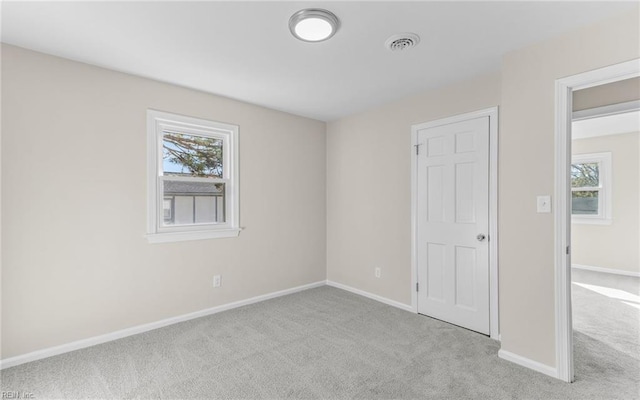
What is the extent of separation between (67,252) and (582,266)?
7.53 metres

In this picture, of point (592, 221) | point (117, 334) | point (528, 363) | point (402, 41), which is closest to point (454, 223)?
point (528, 363)

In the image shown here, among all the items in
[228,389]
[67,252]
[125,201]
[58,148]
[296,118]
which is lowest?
[228,389]

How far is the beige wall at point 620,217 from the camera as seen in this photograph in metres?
5.04

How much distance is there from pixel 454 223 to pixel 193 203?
9.02ft

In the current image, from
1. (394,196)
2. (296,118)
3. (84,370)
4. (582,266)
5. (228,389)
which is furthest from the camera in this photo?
(582,266)

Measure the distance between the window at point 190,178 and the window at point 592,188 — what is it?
6.13 meters

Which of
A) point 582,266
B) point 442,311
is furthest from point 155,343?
point 582,266

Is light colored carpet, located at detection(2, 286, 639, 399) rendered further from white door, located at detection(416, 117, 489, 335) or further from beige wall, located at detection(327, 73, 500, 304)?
beige wall, located at detection(327, 73, 500, 304)

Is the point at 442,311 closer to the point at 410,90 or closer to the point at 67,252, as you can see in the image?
the point at 410,90

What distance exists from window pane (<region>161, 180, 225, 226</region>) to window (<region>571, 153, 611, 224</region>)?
6271 mm

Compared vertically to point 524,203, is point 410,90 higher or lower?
higher

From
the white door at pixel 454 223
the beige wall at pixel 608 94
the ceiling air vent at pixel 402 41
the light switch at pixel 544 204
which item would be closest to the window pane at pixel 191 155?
the ceiling air vent at pixel 402 41

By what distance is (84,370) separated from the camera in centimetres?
224

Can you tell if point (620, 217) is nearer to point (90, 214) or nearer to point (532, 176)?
point (532, 176)
